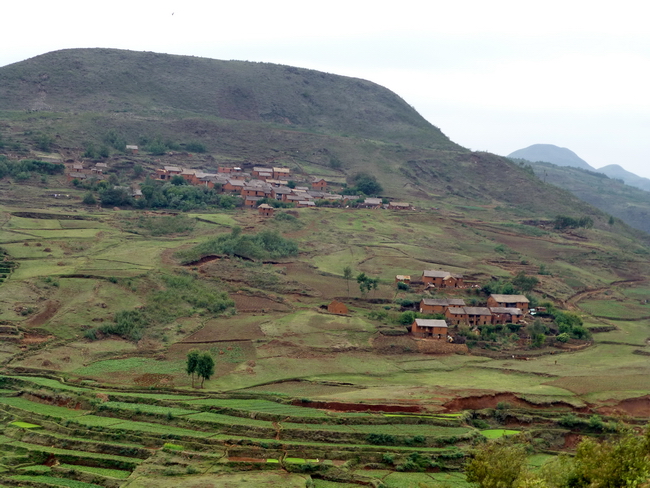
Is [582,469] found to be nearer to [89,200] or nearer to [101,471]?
[101,471]

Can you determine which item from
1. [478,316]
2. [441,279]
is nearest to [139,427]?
[478,316]

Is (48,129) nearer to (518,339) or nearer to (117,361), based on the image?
(117,361)

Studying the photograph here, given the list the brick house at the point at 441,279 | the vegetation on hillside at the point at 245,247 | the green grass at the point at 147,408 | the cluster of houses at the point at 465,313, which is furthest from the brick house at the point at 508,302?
the green grass at the point at 147,408

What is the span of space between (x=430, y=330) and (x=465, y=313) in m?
4.33

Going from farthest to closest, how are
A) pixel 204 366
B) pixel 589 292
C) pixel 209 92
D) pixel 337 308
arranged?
1. pixel 209 92
2. pixel 589 292
3. pixel 337 308
4. pixel 204 366

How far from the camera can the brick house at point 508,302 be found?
57.3 meters

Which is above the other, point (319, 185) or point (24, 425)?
point (319, 185)

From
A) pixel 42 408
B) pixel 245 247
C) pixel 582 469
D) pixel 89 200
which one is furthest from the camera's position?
pixel 89 200

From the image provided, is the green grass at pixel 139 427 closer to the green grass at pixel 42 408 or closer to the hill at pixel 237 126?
the green grass at pixel 42 408

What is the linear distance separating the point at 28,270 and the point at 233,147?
202 feet

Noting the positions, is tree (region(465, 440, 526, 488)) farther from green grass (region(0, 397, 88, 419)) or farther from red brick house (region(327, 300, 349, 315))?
red brick house (region(327, 300, 349, 315))

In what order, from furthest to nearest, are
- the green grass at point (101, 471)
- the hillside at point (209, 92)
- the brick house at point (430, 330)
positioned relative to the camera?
the hillside at point (209, 92) → the brick house at point (430, 330) → the green grass at point (101, 471)

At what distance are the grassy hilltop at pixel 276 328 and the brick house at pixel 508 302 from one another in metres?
1.69

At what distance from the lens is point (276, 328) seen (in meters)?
49.7
